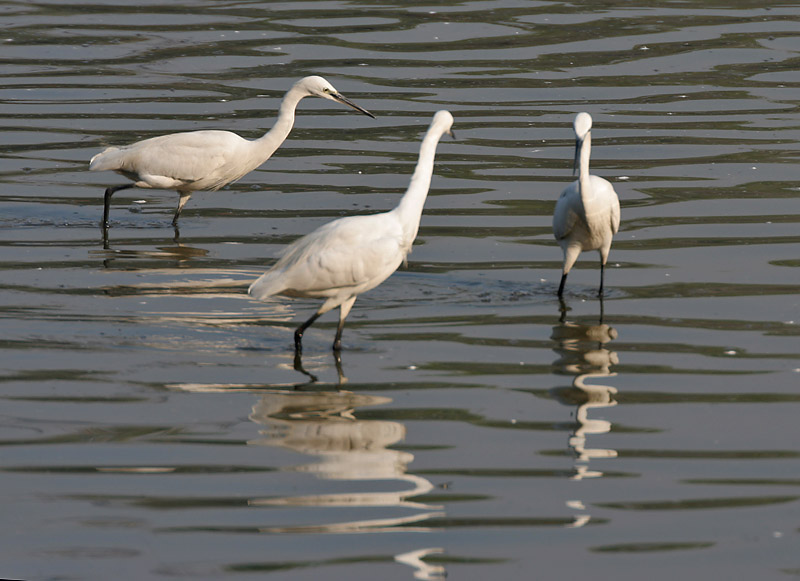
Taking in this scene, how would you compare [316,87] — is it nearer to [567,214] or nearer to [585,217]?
[567,214]

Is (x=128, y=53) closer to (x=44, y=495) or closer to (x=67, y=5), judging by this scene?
(x=67, y=5)

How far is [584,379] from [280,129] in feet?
16.5

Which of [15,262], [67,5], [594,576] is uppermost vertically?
[67,5]

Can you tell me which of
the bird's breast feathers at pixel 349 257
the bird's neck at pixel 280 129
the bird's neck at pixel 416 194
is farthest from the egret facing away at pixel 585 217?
the bird's neck at pixel 280 129

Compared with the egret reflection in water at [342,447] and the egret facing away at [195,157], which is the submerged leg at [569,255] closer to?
the egret reflection in water at [342,447]

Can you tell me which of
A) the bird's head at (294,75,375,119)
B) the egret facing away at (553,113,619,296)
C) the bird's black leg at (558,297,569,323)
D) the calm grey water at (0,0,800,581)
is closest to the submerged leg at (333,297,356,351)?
the calm grey water at (0,0,800,581)

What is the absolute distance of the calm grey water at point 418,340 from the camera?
5758 millimetres

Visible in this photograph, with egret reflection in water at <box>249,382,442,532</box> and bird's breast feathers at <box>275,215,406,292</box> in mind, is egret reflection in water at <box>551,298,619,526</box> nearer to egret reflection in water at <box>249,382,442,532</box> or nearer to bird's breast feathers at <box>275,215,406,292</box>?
egret reflection in water at <box>249,382,442,532</box>

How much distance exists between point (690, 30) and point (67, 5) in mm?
9635

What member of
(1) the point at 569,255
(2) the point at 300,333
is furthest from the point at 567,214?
(2) the point at 300,333

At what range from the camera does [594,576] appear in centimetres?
539

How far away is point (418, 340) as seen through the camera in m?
8.52

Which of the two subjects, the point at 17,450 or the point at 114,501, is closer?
the point at 114,501

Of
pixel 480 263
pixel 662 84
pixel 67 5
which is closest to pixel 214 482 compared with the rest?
pixel 480 263
